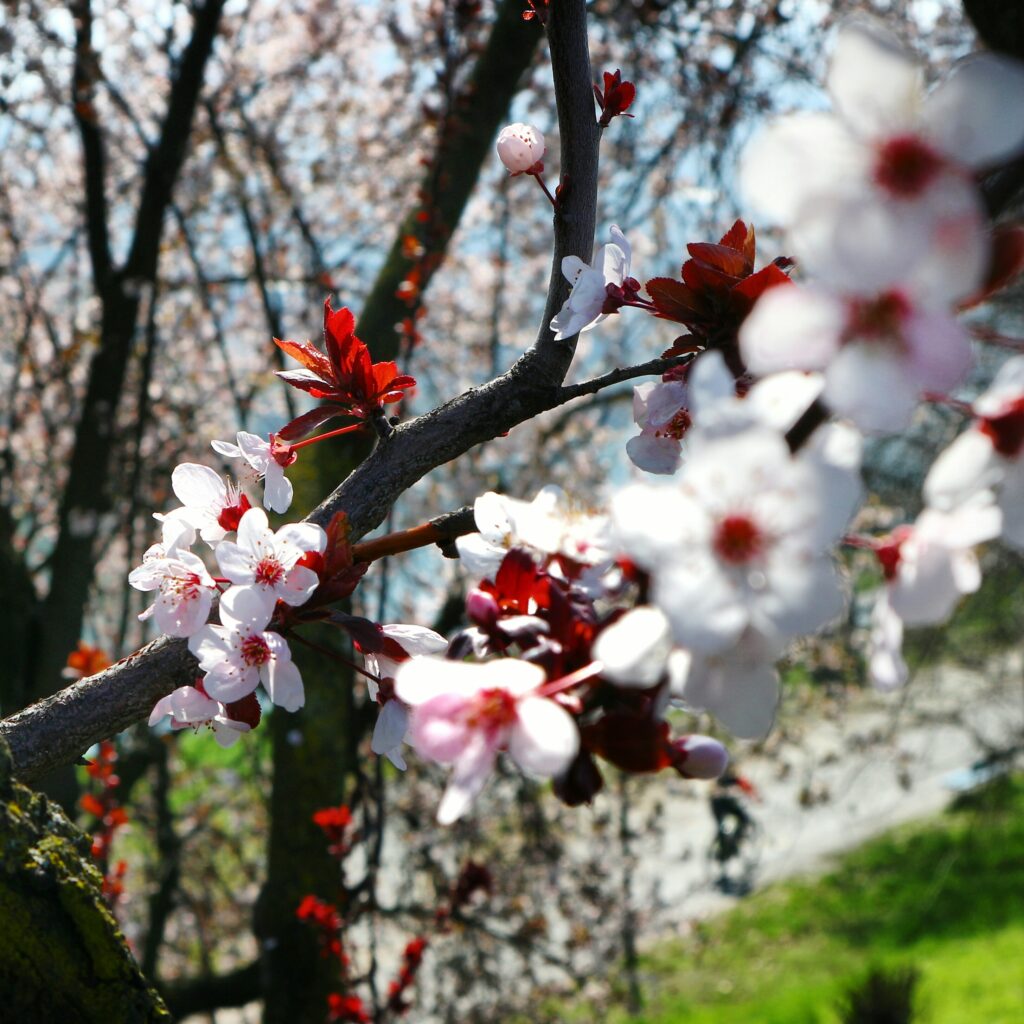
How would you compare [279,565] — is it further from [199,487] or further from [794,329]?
[794,329]

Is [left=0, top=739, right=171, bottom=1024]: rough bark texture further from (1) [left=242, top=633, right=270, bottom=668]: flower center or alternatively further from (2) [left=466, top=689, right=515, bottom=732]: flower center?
(2) [left=466, top=689, right=515, bottom=732]: flower center

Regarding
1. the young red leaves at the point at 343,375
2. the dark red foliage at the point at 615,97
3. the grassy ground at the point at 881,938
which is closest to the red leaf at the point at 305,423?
the young red leaves at the point at 343,375

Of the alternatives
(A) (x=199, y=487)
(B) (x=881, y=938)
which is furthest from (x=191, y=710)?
(B) (x=881, y=938)

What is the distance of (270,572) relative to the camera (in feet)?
2.19

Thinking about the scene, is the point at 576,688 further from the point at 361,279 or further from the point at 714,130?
the point at 361,279

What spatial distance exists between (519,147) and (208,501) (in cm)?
41

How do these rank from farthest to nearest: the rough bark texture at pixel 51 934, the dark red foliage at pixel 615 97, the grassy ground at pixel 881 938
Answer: the grassy ground at pixel 881 938 → the dark red foliage at pixel 615 97 → the rough bark texture at pixel 51 934

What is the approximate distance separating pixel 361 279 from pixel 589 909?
3.32 meters

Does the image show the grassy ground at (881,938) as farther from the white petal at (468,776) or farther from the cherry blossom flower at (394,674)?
the white petal at (468,776)

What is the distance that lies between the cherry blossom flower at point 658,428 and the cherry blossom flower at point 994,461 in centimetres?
28

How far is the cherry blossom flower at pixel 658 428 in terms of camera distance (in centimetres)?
72

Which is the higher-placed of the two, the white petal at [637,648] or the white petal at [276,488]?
the white petal at [276,488]

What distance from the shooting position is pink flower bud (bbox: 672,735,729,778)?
0.51 m

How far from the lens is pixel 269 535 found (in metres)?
0.68
